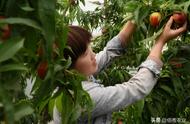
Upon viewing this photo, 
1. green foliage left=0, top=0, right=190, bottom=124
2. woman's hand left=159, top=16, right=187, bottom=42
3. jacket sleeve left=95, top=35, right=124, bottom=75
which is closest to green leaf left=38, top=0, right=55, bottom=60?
green foliage left=0, top=0, right=190, bottom=124

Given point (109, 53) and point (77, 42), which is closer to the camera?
point (77, 42)

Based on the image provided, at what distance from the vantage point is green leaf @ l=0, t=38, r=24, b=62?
604mm

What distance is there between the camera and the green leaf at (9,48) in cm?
60

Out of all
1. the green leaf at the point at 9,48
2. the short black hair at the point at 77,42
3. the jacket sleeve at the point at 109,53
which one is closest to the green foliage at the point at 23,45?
the green leaf at the point at 9,48

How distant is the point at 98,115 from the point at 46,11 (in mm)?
837

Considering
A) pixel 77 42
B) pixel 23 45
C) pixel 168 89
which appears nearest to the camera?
pixel 23 45

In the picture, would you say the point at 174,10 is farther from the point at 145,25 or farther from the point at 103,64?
the point at 103,64

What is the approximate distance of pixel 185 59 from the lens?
165cm

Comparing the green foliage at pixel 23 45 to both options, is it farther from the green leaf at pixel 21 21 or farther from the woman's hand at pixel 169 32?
the woman's hand at pixel 169 32

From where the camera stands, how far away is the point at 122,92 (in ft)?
4.61

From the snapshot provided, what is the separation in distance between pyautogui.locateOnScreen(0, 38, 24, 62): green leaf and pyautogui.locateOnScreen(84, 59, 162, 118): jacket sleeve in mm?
789

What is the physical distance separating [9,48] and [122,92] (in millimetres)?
833

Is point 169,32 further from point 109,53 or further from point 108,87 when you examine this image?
point 109,53

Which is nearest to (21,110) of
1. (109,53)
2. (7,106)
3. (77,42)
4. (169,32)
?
(7,106)
